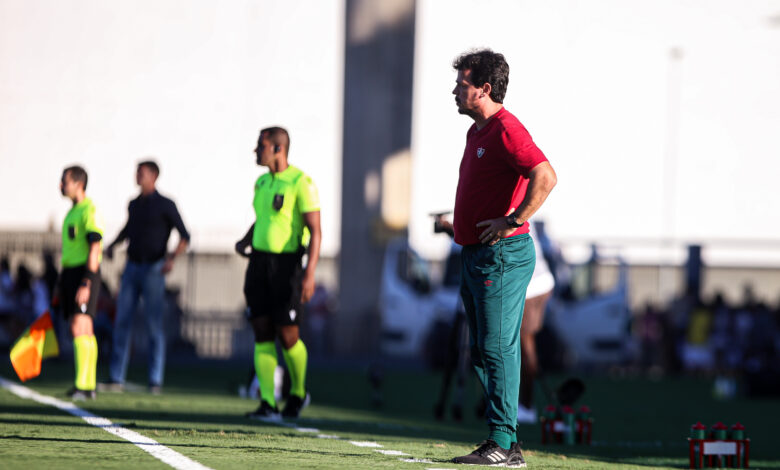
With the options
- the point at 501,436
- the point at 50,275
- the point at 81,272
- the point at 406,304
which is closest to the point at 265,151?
the point at 81,272

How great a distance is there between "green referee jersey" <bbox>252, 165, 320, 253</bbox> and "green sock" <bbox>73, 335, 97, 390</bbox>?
1969 millimetres

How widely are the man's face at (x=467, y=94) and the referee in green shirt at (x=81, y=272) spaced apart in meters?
4.24

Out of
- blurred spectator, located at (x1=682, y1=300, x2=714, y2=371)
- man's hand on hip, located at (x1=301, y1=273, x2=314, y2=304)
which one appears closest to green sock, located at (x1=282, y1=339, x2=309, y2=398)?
man's hand on hip, located at (x1=301, y1=273, x2=314, y2=304)

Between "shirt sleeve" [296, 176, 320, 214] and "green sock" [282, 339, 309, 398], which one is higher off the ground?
"shirt sleeve" [296, 176, 320, 214]

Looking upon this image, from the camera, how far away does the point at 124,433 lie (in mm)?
7492

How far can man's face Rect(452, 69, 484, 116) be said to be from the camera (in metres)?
6.57

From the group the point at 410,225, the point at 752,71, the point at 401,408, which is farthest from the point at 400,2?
the point at 401,408

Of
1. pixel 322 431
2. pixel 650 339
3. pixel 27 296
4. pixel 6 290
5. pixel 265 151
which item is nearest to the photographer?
pixel 322 431

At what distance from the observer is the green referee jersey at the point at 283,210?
29.0 feet

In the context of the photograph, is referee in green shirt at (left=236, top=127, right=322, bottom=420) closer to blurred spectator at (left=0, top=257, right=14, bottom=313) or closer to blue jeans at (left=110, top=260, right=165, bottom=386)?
blue jeans at (left=110, top=260, right=165, bottom=386)

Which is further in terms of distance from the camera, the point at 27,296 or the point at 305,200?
the point at 27,296

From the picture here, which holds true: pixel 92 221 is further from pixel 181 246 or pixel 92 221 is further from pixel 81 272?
pixel 181 246

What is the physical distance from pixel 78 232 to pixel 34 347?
948mm

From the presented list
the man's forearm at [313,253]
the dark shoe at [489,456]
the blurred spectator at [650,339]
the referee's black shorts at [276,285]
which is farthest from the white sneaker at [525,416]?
the blurred spectator at [650,339]
